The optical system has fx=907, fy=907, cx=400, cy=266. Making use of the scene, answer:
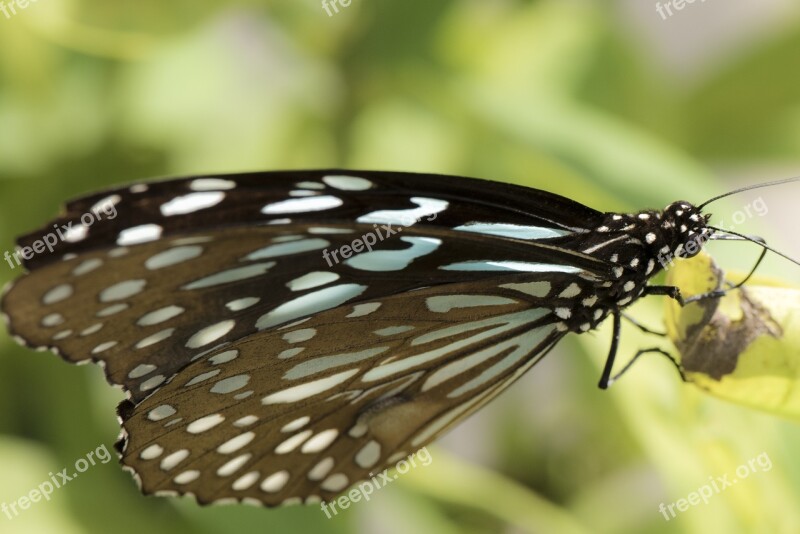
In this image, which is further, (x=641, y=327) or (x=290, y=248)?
(x=641, y=327)

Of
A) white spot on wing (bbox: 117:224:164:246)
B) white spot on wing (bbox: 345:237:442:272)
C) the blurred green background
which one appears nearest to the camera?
white spot on wing (bbox: 117:224:164:246)

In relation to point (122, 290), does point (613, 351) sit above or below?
below

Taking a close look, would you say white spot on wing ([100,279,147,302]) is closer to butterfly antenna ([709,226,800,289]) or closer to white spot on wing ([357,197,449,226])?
white spot on wing ([357,197,449,226])

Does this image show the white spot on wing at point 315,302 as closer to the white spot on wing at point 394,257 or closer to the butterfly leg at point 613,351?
the white spot on wing at point 394,257

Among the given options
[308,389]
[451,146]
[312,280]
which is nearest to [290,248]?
[312,280]

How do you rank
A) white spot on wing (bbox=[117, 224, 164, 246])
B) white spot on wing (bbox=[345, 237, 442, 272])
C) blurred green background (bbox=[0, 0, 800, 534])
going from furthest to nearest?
1. blurred green background (bbox=[0, 0, 800, 534])
2. white spot on wing (bbox=[345, 237, 442, 272])
3. white spot on wing (bbox=[117, 224, 164, 246])

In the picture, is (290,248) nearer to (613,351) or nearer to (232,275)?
(232,275)

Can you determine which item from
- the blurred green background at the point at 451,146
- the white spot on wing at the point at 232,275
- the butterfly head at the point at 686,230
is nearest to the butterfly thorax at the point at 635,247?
the butterfly head at the point at 686,230

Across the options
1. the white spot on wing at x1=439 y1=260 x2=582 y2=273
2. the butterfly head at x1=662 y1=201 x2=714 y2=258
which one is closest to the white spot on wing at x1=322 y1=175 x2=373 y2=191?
the white spot on wing at x1=439 y1=260 x2=582 y2=273
